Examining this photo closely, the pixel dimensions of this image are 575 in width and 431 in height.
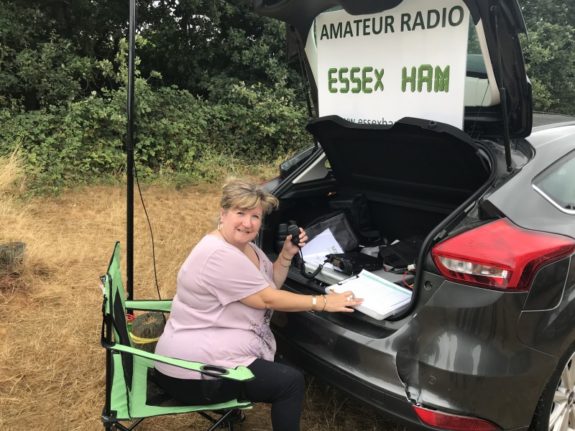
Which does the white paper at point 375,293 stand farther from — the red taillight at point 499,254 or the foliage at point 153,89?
the foliage at point 153,89

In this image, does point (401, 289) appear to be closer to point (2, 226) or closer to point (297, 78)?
point (2, 226)

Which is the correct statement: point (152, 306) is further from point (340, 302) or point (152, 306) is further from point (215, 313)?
point (340, 302)

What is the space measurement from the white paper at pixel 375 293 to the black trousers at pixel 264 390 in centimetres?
Result: 41

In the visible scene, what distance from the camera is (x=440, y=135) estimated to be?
7.66 ft

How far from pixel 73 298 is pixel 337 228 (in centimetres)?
212

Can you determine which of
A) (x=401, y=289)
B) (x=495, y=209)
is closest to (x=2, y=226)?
(x=401, y=289)

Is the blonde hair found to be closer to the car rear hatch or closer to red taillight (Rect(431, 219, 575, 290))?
the car rear hatch

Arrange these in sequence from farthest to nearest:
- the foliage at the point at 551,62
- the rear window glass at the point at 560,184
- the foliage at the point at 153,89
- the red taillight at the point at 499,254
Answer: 1. the foliage at the point at 551,62
2. the foliage at the point at 153,89
3. the rear window glass at the point at 560,184
4. the red taillight at the point at 499,254

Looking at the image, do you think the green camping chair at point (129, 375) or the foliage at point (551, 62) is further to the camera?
the foliage at point (551, 62)

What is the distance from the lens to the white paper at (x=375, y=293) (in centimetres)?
211

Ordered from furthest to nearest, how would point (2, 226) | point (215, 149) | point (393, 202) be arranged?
point (215, 149)
point (2, 226)
point (393, 202)

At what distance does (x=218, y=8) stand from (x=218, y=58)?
0.90 metres

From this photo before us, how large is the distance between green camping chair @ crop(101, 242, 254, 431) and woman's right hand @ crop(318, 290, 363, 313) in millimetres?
454

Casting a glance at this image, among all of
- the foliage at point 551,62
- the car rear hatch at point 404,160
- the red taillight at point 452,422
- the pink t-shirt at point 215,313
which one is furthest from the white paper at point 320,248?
the foliage at point 551,62
